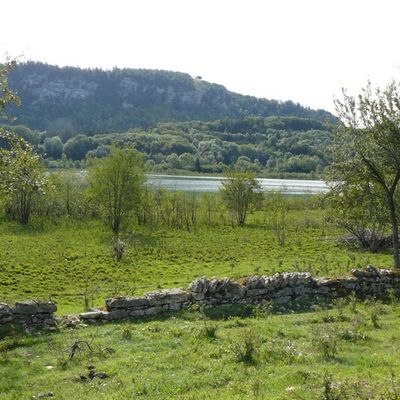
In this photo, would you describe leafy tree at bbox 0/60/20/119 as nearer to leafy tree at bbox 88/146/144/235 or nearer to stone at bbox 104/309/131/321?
stone at bbox 104/309/131/321

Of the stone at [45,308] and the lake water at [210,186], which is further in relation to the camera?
the lake water at [210,186]

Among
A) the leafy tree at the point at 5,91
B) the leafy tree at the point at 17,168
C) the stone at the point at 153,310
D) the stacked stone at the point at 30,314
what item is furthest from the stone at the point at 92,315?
the leafy tree at the point at 5,91

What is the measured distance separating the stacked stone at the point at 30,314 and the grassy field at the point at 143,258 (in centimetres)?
317

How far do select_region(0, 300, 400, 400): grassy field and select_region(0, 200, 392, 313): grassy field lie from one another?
5.65 metres

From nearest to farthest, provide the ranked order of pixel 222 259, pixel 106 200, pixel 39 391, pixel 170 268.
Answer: pixel 39 391 → pixel 170 268 → pixel 222 259 → pixel 106 200

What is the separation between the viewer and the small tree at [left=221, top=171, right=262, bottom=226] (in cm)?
6081

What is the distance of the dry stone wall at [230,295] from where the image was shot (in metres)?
15.1

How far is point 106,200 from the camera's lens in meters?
50.0

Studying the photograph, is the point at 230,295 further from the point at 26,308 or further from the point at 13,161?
the point at 13,161

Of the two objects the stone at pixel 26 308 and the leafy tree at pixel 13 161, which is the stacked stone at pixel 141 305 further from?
the leafy tree at pixel 13 161

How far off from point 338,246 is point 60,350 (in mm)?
31486

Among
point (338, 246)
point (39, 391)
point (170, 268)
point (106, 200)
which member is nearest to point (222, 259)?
point (170, 268)

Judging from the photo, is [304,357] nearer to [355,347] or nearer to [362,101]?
[355,347]

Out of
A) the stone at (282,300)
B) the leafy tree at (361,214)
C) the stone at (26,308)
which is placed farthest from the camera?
the leafy tree at (361,214)
